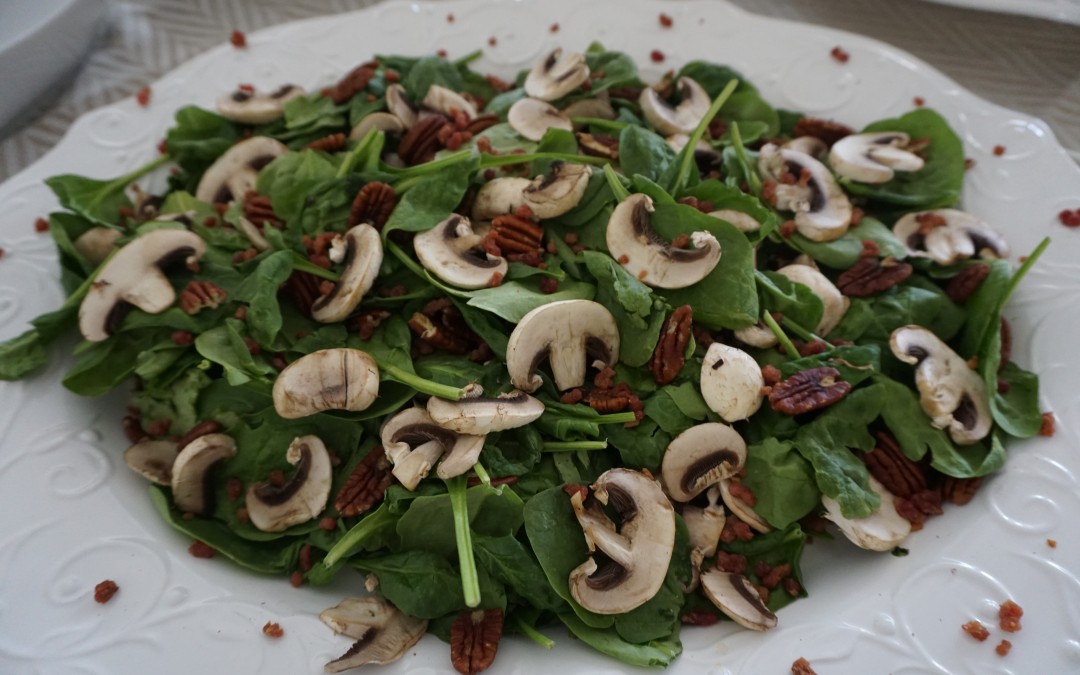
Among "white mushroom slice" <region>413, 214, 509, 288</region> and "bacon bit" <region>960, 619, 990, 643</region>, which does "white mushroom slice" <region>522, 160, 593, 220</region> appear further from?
"bacon bit" <region>960, 619, 990, 643</region>

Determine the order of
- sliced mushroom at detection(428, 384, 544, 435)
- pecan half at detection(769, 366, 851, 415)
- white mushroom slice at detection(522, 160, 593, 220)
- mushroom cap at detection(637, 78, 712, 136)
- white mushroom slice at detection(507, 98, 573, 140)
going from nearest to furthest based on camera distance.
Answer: sliced mushroom at detection(428, 384, 544, 435) < pecan half at detection(769, 366, 851, 415) < white mushroom slice at detection(522, 160, 593, 220) < white mushroom slice at detection(507, 98, 573, 140) < mushroom cap at detection(637, 78, 712, 136)

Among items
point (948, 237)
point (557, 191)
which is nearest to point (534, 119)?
point (557, 191)

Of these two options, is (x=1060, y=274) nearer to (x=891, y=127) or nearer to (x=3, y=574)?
(x=891, y=127)

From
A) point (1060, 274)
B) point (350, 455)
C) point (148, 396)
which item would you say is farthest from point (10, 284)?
point (1060, 274)

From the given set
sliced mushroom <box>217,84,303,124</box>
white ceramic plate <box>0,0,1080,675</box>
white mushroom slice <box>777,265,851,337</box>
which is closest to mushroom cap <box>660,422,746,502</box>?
white ceramic plate <box>0,0,1080,675</box>

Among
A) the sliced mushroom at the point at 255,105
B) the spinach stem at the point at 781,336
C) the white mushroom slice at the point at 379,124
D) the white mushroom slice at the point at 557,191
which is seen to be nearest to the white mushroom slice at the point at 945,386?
the spinach stem at the point at 781,336

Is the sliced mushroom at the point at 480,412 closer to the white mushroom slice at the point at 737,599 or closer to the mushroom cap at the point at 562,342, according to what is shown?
the mushroom cap at the point at 562,342
